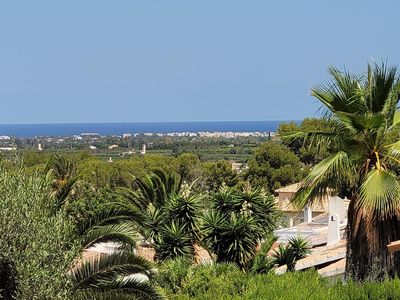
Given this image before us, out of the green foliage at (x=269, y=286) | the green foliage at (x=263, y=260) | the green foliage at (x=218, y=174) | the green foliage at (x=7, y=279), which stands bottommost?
the green foliage at (x=218, y=174)

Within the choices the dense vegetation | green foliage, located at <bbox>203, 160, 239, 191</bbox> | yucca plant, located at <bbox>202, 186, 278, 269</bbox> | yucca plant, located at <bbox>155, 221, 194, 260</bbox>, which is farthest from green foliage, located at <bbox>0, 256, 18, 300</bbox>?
green foliage, located at <bbox>203, 160, 239, 191</bbox>

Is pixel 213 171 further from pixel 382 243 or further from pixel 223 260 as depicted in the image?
pixel 382 243

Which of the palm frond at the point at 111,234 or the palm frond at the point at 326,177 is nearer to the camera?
the palm frond at the point at 326,177

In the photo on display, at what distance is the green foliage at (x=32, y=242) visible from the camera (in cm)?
905

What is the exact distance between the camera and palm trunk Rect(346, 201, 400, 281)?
10391mm

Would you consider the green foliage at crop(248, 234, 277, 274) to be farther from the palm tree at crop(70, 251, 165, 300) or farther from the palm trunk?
the palm trunk

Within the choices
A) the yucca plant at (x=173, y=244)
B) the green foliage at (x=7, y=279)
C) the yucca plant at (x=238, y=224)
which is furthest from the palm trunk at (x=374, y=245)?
the yucca plant at (x=173, y=244)

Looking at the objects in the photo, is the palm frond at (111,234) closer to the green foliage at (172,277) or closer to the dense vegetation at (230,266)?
the dense vegetation at (230,266)

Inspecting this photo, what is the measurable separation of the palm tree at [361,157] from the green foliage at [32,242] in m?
3.78

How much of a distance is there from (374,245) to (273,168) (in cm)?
4111

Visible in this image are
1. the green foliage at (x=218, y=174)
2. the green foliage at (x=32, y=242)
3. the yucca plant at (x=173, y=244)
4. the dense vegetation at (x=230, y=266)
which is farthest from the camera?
the green foliage at (x=218, y=174)

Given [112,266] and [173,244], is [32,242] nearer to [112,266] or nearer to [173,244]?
[112,266]

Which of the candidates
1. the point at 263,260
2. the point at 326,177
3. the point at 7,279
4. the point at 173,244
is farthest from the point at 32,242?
the point at 263,260

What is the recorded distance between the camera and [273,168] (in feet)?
169
